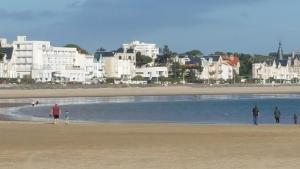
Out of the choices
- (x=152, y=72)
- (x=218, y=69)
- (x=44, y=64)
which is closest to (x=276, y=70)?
(x=218, y=69)

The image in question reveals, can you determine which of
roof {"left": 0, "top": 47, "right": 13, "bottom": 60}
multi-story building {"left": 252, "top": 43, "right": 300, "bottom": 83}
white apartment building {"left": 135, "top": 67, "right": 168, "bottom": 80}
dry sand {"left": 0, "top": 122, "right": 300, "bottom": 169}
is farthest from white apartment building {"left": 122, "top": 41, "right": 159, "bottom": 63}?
dry sand {"left": 0, "top": 122, "right": 300, "bottom": 169}

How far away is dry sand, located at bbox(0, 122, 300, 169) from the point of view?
44.9 feet

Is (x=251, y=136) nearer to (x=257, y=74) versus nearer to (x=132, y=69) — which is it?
(x=132, y=69)

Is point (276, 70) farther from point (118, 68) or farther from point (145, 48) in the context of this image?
point (118, 68)

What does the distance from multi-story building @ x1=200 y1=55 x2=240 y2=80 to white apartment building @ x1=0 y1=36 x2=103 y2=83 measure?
33876mm

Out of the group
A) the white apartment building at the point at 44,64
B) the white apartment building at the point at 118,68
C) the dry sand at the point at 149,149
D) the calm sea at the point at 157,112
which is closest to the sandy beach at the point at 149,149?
the dry sand at the point at 149,149

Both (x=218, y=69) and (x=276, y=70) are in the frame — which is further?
(x=276, y=70)

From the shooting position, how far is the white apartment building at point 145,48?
178m

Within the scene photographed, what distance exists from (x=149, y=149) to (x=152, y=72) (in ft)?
426

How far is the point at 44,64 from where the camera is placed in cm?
13112

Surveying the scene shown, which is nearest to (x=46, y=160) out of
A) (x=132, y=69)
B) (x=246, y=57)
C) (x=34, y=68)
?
(x=34, y=68)

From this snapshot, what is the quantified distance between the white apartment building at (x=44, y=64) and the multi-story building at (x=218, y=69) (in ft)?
111

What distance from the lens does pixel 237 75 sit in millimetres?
169625

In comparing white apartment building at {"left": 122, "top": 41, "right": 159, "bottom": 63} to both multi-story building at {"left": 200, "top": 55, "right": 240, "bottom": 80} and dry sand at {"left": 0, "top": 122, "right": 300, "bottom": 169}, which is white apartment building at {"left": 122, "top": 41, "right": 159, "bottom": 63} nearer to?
multi-story building at {"left": 200, "top": 55, "right": 240, "bottom": 80}
